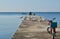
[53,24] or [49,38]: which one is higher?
[53,24]

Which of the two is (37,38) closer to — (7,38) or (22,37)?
(22,37)

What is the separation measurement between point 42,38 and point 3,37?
32.4ft

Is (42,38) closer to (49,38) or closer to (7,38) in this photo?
(49,38)

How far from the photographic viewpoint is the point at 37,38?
15.3 meters

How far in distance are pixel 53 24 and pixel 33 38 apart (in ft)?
10.1

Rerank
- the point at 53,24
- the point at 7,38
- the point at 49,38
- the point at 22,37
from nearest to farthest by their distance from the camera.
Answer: the point at 53,24
the point at 49,38
the point at 22,37
the point at 7,38

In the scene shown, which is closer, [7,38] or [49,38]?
[49,38]

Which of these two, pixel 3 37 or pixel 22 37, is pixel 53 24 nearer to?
pixel 22 37

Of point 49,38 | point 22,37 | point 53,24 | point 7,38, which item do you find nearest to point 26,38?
point 22,37

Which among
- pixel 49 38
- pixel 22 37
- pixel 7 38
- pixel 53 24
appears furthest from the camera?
pixel 7 38

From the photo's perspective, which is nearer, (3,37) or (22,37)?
(22,37)

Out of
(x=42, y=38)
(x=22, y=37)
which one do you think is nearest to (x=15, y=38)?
(x=22, y=37)

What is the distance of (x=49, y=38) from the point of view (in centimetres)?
1473

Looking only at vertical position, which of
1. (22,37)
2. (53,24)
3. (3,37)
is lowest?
(3,37)
